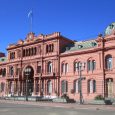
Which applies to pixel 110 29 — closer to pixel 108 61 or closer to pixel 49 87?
pixel 108 61

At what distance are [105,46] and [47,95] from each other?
865 inches

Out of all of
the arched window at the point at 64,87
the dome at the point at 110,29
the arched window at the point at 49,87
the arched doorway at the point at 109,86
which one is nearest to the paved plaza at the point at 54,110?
the arched doorway at the point at 109,86

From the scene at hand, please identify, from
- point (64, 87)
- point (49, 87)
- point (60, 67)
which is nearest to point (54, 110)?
point (64, 87)

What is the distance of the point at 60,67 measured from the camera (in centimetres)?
7125

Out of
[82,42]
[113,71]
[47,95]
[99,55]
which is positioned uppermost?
[82,42]

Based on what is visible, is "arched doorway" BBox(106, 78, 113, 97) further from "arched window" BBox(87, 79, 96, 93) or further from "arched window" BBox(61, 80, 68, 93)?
"arched window" BBox(61, 80, 68, 93)

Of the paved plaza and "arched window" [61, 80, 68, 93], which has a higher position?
"arched window" [61, 80, 68, 93]

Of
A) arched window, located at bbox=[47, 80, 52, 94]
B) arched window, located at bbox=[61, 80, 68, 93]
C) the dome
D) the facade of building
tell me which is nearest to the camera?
the facade of building

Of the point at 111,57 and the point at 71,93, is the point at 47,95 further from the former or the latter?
the point at 111,57

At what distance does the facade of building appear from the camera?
199 ft

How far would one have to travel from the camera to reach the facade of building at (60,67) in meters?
60.8

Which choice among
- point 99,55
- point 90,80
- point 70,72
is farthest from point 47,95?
→ point 99,55

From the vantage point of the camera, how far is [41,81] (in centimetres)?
7419

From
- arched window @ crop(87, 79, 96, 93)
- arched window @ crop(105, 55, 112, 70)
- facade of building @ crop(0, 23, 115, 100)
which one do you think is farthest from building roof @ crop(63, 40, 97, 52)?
arched window @ crop(87, 79, 96, 93)
